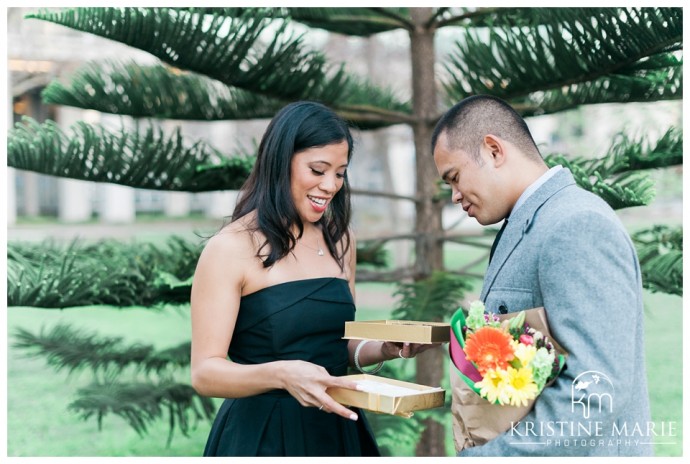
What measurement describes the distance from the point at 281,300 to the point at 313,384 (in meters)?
0.30

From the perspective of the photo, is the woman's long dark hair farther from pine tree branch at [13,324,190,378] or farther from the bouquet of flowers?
pine tree branch at [13,324,190,378]

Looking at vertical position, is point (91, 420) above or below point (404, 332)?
below

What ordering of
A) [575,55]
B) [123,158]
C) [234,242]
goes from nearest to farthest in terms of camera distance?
[234,242]
[575,55]
[123,158]

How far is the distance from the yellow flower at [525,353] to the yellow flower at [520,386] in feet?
0.05

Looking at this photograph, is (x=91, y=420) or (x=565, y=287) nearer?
(x=565, y=287)

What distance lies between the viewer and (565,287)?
1394mm

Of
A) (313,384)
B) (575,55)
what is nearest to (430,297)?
(575,55)

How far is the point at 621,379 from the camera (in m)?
1.37

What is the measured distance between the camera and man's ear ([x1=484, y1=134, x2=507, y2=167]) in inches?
66.0

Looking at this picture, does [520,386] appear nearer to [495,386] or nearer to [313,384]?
[495,386]

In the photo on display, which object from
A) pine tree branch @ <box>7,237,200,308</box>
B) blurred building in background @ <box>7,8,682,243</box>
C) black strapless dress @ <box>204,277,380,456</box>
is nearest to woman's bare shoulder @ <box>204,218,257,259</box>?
black strapless dress @ <box>204,277,380,456</box>

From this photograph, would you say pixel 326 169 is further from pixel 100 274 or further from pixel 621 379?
pixel 100 274

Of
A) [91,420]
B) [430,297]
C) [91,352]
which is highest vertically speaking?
[430,297]

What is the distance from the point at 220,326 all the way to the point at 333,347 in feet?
1.18
